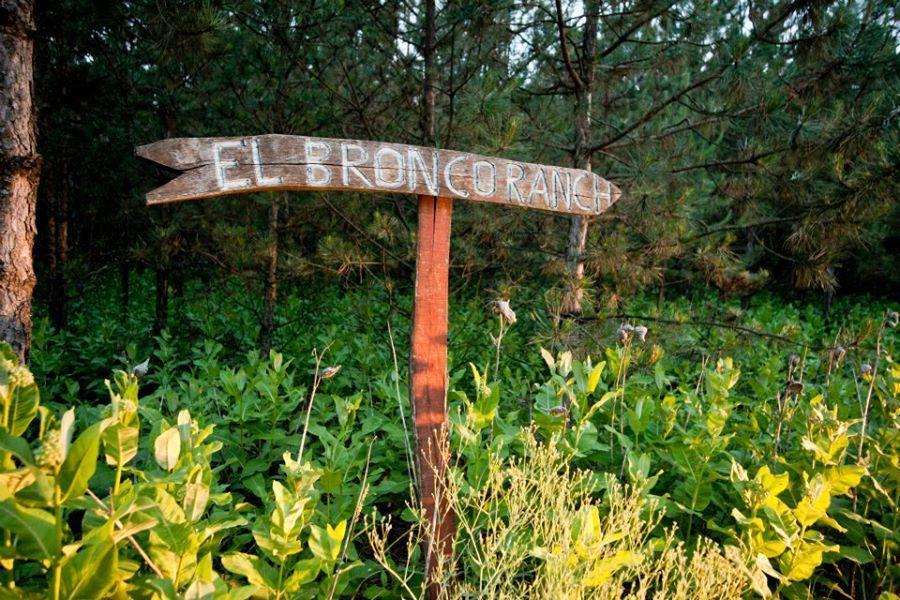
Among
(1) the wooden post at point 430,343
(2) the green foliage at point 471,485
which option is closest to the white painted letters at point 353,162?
(1) the wooden post at point 430,343

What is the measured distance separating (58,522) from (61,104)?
4.52 metres

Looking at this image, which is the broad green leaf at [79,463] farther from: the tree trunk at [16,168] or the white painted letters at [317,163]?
the tree trunk at [16,168]

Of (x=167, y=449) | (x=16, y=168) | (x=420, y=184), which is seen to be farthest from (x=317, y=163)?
(x=16, y=168)

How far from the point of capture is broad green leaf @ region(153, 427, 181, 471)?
1356 millimetres

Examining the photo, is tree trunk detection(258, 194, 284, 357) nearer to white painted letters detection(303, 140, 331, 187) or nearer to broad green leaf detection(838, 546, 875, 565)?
white painted letters detection(303, 140, 331, 187)

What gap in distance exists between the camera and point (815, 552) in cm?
180

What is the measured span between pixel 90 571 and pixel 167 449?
0.33 meters

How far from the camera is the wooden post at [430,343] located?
2.09 metres

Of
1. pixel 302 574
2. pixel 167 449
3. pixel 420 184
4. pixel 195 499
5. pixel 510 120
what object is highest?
pixel 510 120

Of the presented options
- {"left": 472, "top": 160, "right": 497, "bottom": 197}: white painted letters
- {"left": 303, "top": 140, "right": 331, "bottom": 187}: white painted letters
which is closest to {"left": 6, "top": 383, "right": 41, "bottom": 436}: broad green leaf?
{"left": 303, "top": 140, "right": 331, "bottom": 187}: white painted letters

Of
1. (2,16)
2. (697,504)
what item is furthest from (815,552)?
(2,16)

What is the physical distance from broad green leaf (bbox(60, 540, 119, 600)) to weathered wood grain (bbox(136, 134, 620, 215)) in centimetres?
107

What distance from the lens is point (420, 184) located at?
6.91 feet

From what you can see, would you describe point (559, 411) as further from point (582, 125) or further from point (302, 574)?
point (582, 125)
